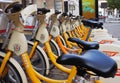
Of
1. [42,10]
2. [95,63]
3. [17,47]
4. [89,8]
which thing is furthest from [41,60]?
[89,8]

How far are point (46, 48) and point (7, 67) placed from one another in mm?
1285

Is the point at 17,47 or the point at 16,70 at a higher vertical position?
the point at 17,47

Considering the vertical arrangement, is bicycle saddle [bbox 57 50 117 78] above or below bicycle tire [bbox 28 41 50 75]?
above

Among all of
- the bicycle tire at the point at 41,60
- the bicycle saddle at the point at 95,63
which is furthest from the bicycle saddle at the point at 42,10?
the bicycle saddle at the point at 95,63

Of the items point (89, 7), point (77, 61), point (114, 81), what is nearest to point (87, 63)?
point (77, 61)

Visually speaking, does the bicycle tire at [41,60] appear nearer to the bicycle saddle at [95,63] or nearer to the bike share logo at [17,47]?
the bike share logo at [17,47]

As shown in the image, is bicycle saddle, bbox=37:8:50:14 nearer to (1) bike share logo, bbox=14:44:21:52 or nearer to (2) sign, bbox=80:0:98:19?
(1) bike share logo, bbox=14:44:21:52

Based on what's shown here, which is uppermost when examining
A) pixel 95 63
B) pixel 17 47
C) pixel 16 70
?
pixel 95 63

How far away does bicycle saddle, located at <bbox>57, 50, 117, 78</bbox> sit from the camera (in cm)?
216

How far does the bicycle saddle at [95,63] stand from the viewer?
2.16 metres

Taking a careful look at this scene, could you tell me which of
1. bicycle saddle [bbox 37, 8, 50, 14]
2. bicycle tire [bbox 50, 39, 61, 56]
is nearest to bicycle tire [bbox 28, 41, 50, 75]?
bicycle saddle [bbox 37, 8, 50, 14]

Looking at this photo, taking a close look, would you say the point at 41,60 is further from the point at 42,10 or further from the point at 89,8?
the point at 89,8

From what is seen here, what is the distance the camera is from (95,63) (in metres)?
2.20

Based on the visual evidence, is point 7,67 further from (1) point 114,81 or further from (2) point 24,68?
(1) point 114,81
